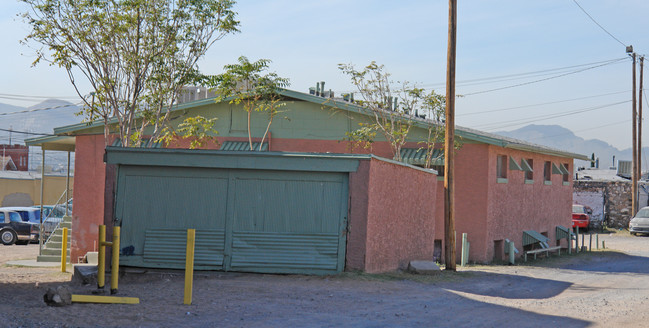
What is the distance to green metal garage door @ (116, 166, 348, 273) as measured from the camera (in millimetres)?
13711

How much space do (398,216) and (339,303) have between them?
473 centimetres

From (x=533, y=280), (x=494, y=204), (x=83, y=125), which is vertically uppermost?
(x=83, y=125)

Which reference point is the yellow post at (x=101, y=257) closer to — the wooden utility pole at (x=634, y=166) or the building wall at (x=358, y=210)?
the building wall at (x=358, y=210)

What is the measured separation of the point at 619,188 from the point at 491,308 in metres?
36.4

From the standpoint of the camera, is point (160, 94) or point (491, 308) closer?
point (491, 308)

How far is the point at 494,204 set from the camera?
2370cm

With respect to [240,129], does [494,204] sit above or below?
below

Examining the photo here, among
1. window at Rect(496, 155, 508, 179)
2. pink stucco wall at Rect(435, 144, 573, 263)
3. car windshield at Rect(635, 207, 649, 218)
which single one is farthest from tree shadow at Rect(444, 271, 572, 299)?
car windshield at Rect(635, 207, 649, 218)

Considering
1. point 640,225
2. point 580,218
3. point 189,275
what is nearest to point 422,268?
point 189,275

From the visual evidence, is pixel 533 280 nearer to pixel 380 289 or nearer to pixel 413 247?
pixel 413 247

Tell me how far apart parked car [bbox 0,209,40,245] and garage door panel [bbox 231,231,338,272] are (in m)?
20.9

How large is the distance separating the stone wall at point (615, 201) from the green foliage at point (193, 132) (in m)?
29.5

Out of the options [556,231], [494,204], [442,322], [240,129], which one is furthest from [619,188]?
[442,322]

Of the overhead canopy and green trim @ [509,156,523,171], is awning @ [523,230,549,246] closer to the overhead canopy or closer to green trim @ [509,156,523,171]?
green trim @ [509,156,523,171]
